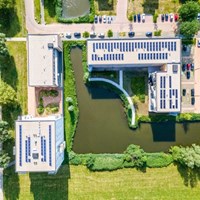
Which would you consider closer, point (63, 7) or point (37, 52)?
point (37, 52)

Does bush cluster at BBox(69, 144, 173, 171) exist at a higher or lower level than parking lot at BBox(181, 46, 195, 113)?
lower

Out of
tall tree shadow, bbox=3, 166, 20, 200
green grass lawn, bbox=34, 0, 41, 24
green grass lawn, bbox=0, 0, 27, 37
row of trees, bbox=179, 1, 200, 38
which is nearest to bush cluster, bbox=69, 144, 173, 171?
tall tree shadow, bbox=3, 166, 20, 200

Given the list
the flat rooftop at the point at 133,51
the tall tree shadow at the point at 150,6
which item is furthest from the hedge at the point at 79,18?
the tall tree shadow at the point at 150,6

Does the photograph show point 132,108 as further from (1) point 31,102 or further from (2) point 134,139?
(1) point 31,102

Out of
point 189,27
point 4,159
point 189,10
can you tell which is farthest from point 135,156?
point 189,10

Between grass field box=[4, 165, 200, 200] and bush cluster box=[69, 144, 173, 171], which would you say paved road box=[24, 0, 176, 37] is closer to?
bush cluster box=[69, 144, 173, 171]

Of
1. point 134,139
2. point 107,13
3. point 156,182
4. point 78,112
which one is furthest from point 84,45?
point 156,182
